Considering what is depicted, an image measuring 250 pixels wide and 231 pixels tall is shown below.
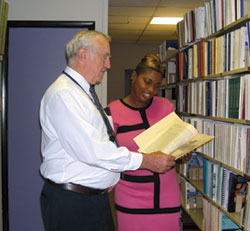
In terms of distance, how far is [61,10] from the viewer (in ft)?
8.65

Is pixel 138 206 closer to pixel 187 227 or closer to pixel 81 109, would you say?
pixel 81 109

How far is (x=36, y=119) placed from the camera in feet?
8.79

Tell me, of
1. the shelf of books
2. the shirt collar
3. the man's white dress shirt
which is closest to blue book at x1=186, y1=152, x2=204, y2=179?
the shelf of books

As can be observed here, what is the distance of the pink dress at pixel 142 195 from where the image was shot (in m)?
1.73

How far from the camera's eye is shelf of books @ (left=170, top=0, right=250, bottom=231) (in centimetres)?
192

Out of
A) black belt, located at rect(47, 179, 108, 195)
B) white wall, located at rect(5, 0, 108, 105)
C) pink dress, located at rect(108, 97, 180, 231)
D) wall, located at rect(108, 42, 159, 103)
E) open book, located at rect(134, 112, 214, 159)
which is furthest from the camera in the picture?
wall, located at rect(108, 42, 159, 103)

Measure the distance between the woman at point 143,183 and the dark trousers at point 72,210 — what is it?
34 centimetres

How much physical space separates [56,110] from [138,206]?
2.70ft

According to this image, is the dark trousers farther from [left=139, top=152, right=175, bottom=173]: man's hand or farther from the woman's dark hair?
the woman's dark hair

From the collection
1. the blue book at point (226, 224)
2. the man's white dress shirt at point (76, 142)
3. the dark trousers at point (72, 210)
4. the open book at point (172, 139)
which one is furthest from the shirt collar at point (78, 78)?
the blue book at point (226, 224)

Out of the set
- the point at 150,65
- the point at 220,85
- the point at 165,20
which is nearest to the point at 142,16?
the point at 165,20

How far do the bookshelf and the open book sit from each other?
0.55m

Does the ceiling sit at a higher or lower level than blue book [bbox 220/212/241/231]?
higher

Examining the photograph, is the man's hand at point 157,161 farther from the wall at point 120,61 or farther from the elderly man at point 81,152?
the wall at point 120,61
